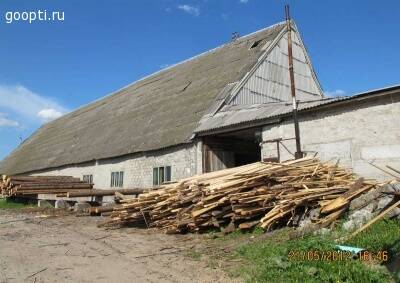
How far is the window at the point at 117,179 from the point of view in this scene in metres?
20.0

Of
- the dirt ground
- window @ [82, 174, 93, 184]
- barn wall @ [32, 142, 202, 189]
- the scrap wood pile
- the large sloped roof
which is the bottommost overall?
the dirt ground

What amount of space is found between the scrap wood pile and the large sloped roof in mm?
5734

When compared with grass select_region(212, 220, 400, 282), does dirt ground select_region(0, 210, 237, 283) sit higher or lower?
lower

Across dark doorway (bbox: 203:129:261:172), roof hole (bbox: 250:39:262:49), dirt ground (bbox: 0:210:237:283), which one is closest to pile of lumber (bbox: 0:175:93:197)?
dark doorway (bbox: 203:129:261:172)

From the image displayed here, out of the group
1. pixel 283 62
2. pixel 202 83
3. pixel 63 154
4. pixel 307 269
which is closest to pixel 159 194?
pixel 307 269

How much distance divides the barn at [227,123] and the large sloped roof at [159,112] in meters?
0.08

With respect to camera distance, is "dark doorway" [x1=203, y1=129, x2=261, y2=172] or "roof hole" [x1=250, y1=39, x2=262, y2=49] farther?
"roof hole" [x1=250, y1=39, x2=262, y2=49]

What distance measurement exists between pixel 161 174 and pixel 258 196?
857 cm

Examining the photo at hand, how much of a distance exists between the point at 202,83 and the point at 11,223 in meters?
10.8

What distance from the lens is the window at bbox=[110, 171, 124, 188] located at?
2003cm

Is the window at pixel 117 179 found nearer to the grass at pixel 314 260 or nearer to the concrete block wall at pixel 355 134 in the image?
the concrete block wall at pixel 355 134
